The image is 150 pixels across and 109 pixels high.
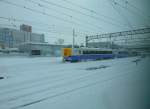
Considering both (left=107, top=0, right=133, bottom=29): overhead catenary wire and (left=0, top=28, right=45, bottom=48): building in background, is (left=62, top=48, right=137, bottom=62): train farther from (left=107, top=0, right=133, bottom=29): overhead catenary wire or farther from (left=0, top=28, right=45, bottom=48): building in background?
(left=0, top=28, right=45, bottom=48): building in background

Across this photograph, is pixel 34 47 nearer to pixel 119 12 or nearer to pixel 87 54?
pixel 119 12

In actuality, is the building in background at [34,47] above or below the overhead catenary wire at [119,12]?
below

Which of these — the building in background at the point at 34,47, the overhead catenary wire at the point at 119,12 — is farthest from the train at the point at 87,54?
the overhead catenary wire at the point at 119,12

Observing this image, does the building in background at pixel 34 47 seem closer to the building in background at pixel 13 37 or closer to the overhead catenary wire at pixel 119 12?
the building in background at pixel 13 37

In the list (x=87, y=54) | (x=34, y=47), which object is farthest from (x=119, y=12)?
(x=87, y=54)

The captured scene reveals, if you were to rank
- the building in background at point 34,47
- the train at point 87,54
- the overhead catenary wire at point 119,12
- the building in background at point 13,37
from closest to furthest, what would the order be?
the building in background at point 13,37, the building in background at point 34,47, the overhead catenary wire at point 119,12, the train at point 87,54

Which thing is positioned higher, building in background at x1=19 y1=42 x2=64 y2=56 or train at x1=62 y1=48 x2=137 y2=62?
building in background at x1=19 y1=42 x2=64 y2=56

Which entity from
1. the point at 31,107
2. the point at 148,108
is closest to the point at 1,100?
the point at 31,107

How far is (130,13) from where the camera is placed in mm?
Answer: 2545

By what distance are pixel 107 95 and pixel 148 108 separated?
0.58m

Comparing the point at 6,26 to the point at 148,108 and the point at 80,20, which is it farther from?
the point at 148,108

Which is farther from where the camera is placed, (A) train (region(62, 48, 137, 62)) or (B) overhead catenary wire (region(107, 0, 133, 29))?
(A) train (region(62, 48, 137, 62))

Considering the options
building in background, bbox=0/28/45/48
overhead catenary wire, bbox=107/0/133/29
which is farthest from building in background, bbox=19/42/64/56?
overhead catenary wire, bbox=107/0/133/29

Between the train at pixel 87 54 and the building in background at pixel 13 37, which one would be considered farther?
the train at pixel 87 54
